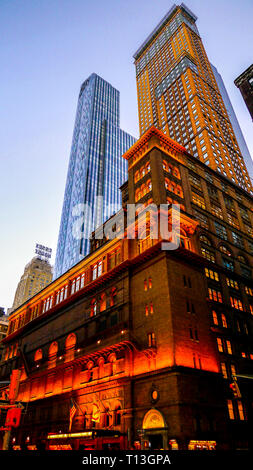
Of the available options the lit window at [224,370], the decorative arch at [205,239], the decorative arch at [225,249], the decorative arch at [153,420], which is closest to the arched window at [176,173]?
the decorative arch at [205,239]

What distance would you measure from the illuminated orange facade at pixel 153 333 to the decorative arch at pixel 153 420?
13 centimetres

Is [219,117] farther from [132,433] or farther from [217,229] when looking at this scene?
[132,433]

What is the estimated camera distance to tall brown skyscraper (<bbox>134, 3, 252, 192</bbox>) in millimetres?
88519

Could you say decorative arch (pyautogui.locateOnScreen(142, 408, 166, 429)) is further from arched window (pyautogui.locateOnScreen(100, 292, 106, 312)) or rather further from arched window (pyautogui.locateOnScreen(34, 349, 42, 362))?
arched window (pyautogui.locateOnScreen(34, 349, 42, 362))

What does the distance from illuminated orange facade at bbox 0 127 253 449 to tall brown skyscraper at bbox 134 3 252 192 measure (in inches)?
977

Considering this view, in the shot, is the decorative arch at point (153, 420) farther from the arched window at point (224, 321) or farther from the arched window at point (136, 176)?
the arched window at point (136, 176)

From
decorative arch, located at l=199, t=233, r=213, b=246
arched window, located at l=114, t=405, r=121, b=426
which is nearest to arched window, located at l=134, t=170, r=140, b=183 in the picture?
decorative arch, located at l=199, t=233, r=213, b=246

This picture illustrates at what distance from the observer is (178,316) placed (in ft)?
123

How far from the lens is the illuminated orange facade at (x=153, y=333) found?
34125 millimetres

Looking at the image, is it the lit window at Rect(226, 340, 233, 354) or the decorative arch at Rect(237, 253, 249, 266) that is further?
the decorative arch at Rect(237, 253, 249, 266)

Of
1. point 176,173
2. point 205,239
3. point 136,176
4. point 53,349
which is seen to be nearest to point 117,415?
point 53,349

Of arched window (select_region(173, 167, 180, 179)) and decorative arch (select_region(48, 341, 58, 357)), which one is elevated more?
arched window (select_region(173, 167, 180, 179))

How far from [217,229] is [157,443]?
118 feet

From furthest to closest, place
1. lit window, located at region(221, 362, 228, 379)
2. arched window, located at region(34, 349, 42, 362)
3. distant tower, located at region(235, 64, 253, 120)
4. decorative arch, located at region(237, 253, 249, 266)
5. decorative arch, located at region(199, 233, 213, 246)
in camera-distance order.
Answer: arched window, located at region(34, 349, 42, 362) → decorative arch, located at region(237, 253, 249, 266) → distant tower, located at region(235, 64, 253, 120) → decorative arch, located at region(199, 233, 213, 246) → lit window, located at region(221, 362, 228, 379)
